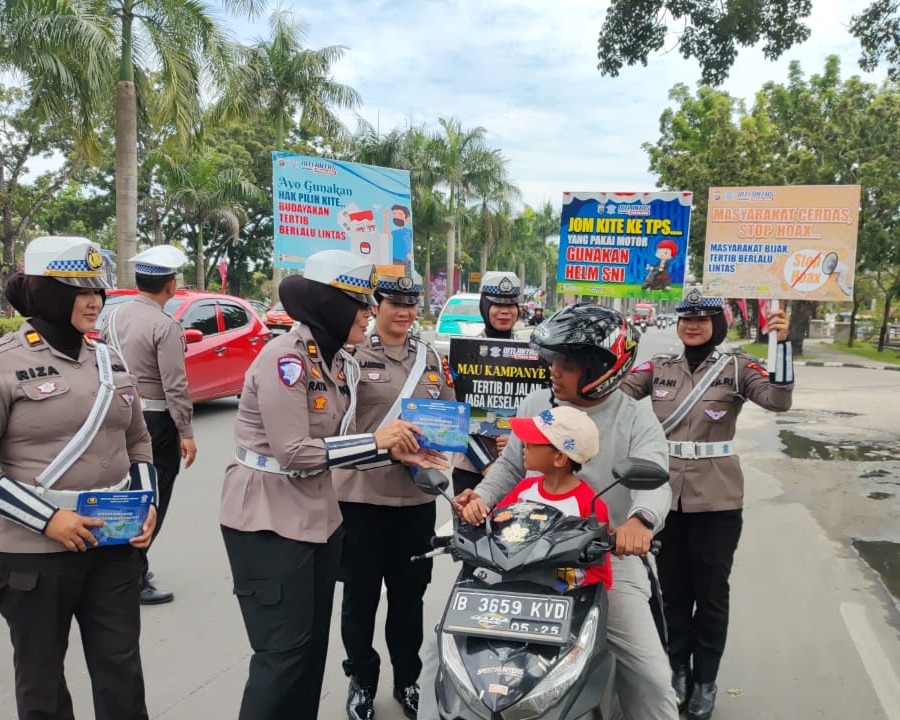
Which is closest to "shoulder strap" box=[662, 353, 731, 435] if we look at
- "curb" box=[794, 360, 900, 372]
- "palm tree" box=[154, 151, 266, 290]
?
"curb" box=[794, 360, 900, 372]

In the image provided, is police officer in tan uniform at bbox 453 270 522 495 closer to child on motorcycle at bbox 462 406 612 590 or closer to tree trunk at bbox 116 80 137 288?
child on motorcycle at bbox 462 406 612 590

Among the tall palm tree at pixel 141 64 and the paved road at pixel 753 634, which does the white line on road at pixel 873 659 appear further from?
the tall palm tree at pixel 141 64

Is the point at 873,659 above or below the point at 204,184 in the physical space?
below

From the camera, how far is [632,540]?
2418 mm

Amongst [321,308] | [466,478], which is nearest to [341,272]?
[321,308]

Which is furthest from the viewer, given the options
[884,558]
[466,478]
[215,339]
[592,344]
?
[215,339]

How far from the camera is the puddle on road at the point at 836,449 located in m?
10.1

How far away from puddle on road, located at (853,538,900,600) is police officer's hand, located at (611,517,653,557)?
374cm

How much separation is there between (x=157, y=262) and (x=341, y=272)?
2.29 m

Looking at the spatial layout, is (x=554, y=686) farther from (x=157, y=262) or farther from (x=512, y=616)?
(x=157, y=262)

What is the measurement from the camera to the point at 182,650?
417 cm

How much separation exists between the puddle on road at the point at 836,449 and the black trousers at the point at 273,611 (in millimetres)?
8611

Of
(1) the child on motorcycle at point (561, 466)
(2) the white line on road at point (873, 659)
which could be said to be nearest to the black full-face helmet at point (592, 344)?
(1) the child on motorcycle at point (561, 466)

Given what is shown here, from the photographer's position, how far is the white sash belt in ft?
12.2
